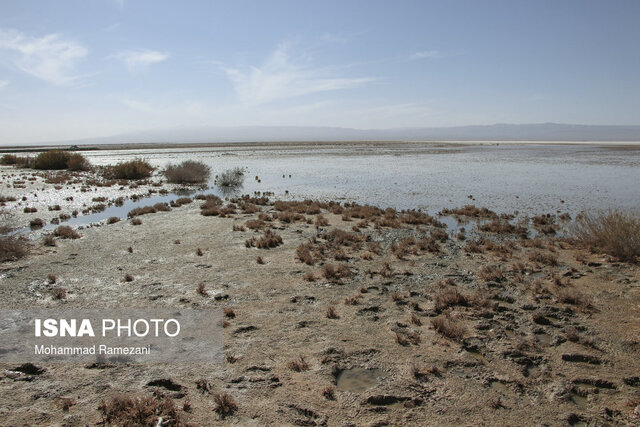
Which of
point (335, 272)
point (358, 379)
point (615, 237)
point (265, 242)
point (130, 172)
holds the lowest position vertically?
point (358, 379)

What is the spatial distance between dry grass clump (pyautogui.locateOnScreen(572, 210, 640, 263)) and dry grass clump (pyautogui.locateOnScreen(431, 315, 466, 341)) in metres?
7.78

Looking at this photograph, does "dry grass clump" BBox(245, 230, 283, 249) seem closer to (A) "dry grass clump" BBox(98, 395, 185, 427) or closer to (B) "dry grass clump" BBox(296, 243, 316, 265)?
(B) "dry grass clump" BBox(296, 243, 316, 265)

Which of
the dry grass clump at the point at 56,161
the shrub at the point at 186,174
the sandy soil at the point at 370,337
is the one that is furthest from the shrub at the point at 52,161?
the sandy soil at the point at 370,337

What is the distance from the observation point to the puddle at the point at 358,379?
598cm

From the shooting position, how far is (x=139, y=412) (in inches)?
200

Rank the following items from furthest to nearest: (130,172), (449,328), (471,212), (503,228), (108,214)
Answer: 1. (130,172)
2. (108,214)
3. (471,212)
4. (503,228)
5. (449,328)

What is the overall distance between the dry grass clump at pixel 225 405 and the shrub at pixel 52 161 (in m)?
59.0

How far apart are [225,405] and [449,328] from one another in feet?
14.1

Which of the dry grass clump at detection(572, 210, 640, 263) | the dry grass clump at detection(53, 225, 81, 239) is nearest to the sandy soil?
the dry grass clump at detection(572, 210, 640, 263)

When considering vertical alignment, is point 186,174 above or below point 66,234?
above

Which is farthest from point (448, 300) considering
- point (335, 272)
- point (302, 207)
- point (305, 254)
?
point (302, 207)

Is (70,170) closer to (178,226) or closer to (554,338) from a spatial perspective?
(178,226)

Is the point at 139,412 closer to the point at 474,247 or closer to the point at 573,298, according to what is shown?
the point at 573,298

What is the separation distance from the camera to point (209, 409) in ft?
17.5
